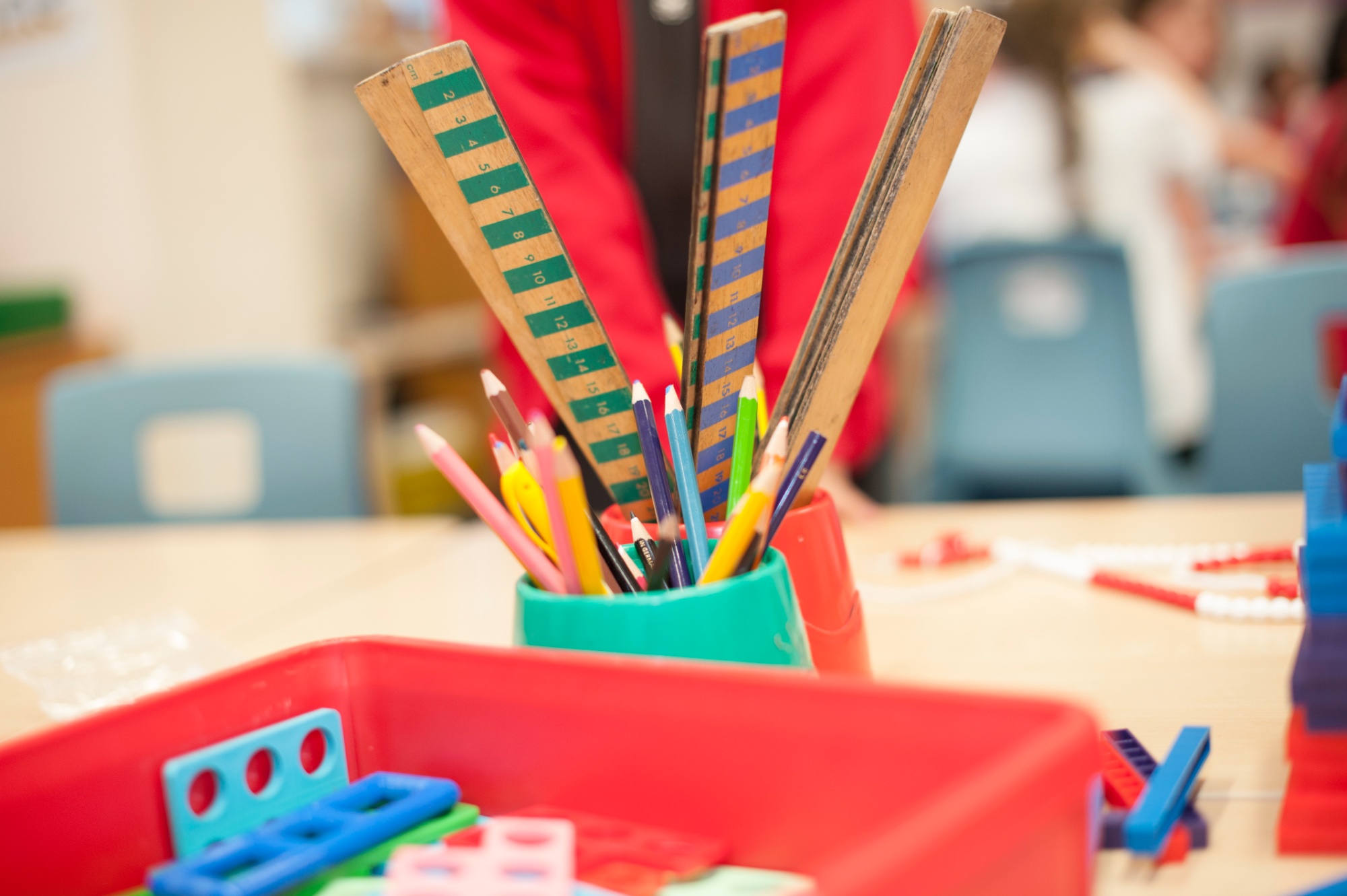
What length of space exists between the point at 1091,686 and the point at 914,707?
0.93ft

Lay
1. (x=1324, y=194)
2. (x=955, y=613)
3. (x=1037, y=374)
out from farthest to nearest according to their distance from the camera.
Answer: (x=1324, y=194), (x=1037, y=374), (x=955, y=613)

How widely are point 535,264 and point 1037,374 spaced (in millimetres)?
1495

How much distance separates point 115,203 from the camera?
2.24 metres

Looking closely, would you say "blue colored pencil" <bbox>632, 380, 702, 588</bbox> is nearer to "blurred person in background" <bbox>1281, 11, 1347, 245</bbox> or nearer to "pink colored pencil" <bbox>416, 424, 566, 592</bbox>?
"pink colored pencil" <bbox>416, 424, 566, 592</bbox>

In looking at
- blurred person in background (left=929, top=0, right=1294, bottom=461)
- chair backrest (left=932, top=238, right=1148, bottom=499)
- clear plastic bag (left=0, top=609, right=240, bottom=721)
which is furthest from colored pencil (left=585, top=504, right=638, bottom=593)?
blurred person in background (left=929, top=0, right=1294, bottom=461)

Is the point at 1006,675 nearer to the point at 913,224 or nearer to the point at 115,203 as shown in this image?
the point at 913,224

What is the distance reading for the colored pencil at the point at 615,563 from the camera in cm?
41

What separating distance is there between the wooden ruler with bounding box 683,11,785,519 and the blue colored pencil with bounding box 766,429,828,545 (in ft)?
0.13

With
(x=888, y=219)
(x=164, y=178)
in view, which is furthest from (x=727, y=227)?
(x=164, y=178)

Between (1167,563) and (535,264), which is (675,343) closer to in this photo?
(535,264)

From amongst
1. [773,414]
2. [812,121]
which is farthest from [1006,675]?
[812,121]

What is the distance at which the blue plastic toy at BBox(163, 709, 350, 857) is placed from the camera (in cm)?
35

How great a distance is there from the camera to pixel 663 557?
37cm

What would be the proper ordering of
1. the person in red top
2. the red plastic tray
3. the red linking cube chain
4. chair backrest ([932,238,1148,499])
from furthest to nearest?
1. chair backrest ([932,238,1148,499])
2. the person in red top
3. the red linking cube chain
4. the red plastic tray
